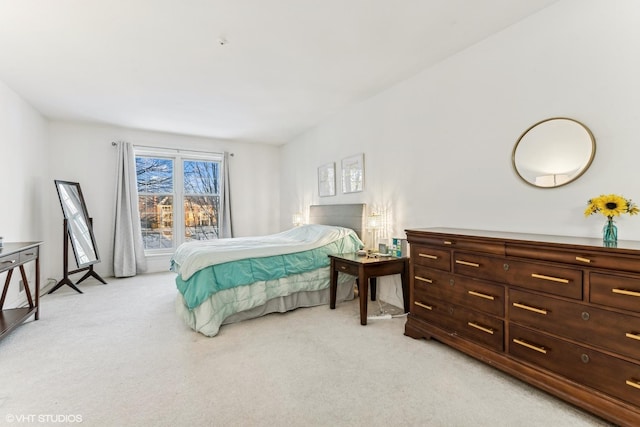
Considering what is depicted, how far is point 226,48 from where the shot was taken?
2.57m

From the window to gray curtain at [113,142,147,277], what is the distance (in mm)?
253

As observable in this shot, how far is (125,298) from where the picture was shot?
3.77m

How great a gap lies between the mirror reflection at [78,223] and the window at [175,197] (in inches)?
32.6

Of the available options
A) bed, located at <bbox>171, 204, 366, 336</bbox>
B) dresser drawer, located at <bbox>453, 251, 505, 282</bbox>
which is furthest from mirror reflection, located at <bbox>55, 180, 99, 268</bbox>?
dresser drawer, located at <bbox>453, 251, 505, 282</bbox>

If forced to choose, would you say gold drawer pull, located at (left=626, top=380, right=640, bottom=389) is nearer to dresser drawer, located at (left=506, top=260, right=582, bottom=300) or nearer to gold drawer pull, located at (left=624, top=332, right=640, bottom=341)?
gold drawer pull, located at (left=624, top=332, right=640, bottom=341)

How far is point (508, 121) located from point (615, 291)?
142 cm

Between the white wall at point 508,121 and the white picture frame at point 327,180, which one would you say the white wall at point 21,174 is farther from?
the white wall at point 508,121

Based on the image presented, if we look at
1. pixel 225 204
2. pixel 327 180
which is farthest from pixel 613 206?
pixel 225 204

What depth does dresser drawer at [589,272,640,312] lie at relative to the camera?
139cm

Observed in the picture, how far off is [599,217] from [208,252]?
305 cm

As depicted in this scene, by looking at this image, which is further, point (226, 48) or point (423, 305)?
point (226, 48)

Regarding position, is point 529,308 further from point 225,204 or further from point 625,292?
point 225,204

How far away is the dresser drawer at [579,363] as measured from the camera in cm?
141

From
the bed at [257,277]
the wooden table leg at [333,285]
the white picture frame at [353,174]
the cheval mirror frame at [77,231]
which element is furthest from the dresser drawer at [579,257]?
the cheval mirror frame at [77,231]
